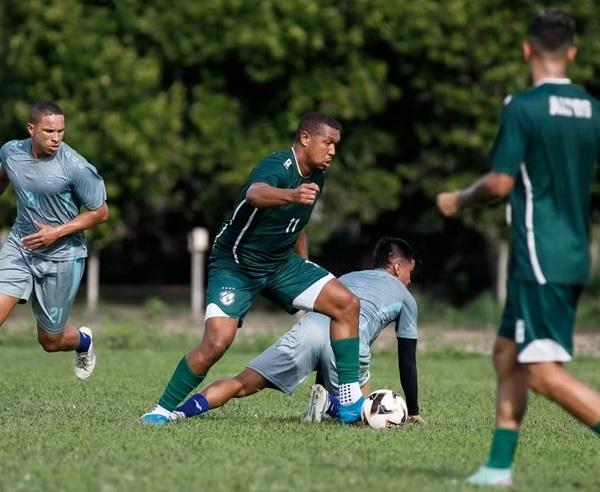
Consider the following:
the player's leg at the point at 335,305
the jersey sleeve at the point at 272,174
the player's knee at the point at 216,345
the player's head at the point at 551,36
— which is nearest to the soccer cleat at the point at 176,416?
the player's knee at the point at 216,345

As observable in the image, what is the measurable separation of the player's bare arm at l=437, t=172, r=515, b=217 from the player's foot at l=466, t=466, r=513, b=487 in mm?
1373

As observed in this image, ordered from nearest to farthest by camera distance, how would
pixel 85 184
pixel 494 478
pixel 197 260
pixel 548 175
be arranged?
pixel 548 175, pixel 494 478, pixel 85 184, pixel 197 260

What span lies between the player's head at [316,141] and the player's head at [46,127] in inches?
77.3

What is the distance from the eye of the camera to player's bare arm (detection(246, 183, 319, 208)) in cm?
947

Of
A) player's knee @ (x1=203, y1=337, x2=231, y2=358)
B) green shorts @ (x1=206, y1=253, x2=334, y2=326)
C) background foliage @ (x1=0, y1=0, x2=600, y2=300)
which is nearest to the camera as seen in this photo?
player's knee @ (x1=203, y1=337, x2=231, y2=358)

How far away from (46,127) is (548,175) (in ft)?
15.9

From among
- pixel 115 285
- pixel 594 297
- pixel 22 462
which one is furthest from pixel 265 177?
pixel 115 285

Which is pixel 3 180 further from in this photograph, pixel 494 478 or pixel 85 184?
pixel 494 478

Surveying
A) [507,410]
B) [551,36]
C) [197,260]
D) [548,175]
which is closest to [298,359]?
[507,410]

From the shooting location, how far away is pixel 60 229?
36.4 feet

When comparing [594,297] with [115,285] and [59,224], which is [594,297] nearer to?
[115,285]

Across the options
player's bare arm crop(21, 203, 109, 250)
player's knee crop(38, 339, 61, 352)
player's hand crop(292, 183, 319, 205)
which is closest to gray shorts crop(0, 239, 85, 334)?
player's knee crop(38, 339, 61, 352)

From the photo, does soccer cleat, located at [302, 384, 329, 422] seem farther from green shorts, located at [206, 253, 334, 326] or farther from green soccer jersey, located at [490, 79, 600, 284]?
green soccer jersey, located at [490, 79, 600, 284]

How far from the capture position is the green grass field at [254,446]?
7.84 m
